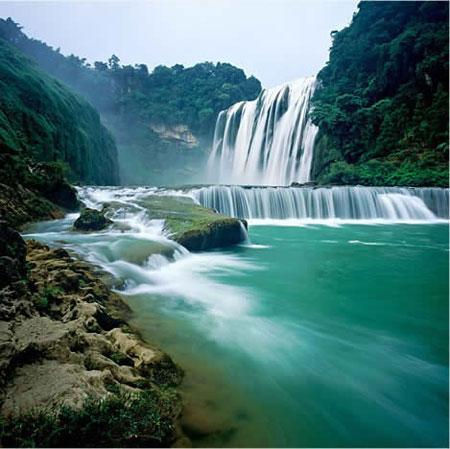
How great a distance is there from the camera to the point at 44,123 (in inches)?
723

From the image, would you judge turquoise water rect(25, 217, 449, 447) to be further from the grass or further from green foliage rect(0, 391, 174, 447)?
the grass

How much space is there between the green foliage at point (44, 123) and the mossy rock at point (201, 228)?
5.42m

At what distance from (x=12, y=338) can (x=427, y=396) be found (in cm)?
349

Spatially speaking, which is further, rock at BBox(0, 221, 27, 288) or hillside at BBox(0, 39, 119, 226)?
hillside at BBox(0, 39, 119, 226)

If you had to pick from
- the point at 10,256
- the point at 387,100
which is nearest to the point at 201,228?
the point at 10,256

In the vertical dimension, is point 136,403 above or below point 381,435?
above

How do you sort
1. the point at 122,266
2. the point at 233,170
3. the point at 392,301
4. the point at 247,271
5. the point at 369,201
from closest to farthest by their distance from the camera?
1. the point at 392,301
2. the point at 122,266
3. the point at 247,271
4. the point at 369,201
5. the point at 233,170

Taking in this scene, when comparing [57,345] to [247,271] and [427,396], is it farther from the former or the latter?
[247,271]

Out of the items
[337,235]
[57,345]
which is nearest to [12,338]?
[57,345]

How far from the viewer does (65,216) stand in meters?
10.9

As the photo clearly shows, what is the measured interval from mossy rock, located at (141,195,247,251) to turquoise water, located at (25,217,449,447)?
1.47 feet

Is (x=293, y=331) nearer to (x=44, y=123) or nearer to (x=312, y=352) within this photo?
(x=312, y=352)

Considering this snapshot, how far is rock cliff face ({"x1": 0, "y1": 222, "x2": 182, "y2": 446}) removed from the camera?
1.76 m

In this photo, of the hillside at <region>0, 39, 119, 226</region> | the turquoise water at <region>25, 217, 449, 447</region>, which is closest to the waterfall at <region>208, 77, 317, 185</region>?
the hillside at <region>0, 39, 119, 226</region>
